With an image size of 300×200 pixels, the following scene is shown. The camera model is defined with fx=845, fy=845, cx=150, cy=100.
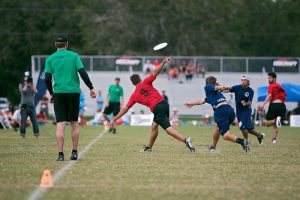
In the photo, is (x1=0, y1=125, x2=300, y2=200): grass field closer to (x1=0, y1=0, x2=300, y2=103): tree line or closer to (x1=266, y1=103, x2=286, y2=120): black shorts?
(x1=266, y1=103, x2=286, y2=120): black shorts

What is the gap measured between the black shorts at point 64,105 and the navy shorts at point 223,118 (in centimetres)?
374

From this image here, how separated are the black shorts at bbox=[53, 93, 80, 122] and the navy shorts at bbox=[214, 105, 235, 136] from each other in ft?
12.3

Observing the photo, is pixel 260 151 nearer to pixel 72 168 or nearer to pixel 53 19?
pixel 72 168

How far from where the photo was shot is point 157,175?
11.3 m

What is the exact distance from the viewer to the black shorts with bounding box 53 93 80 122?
1372 cm

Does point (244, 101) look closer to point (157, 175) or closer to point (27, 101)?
point (27, 101)

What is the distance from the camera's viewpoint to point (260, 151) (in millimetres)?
17438

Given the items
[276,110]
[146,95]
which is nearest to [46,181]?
[146,95]

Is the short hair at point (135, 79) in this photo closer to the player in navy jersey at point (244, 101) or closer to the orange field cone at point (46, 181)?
the player in navy jersey at point (244, 101)

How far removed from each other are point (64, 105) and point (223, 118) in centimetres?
393

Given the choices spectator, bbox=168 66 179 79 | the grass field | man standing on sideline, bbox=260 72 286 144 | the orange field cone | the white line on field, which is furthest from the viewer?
spectator, bbox=168 66 179 79

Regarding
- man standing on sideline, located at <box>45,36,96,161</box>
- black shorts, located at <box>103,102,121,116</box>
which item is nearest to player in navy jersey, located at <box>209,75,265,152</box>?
man standing on sideline, located at <box>45,36,96,161</box>

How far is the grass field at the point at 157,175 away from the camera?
9336 mm

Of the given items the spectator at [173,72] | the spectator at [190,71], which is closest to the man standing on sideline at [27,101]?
the spectator at [190,71]
